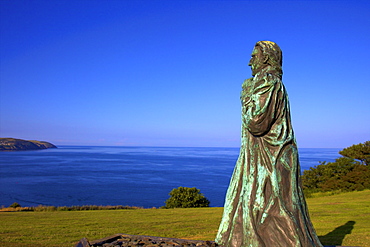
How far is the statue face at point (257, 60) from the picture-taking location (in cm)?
483

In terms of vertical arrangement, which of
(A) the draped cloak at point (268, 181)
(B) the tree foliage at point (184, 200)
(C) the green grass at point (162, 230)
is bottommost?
(B) the tree foliage at point (184, 200)

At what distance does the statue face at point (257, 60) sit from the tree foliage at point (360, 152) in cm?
3103

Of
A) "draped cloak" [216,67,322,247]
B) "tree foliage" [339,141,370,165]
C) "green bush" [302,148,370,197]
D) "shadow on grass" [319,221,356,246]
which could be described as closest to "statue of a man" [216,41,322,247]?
"draped cloak" [216,67,322,247]

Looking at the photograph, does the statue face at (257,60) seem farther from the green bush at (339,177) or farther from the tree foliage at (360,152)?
the tree foliage at (360,152)

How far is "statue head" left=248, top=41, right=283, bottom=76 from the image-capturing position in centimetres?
479

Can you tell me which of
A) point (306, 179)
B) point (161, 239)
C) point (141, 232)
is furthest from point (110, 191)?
point (161, 239)

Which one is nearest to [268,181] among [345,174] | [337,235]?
[337,235]

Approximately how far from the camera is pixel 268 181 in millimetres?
4496

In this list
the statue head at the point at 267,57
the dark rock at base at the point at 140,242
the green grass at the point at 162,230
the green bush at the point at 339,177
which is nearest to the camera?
the statue head at the point at 267,57

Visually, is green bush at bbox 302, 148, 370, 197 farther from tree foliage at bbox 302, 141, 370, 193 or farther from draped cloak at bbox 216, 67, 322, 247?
draped cloak at bbox 216, 67, 322, 247

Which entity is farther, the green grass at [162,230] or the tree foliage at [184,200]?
the tree foliage at [184,200]

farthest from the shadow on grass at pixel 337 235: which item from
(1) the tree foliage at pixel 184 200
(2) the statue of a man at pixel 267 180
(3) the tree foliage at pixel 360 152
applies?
(3) the tree foliage at pixel 360 152

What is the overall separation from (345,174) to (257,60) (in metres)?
31.0

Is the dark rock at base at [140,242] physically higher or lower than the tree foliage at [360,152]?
lower
